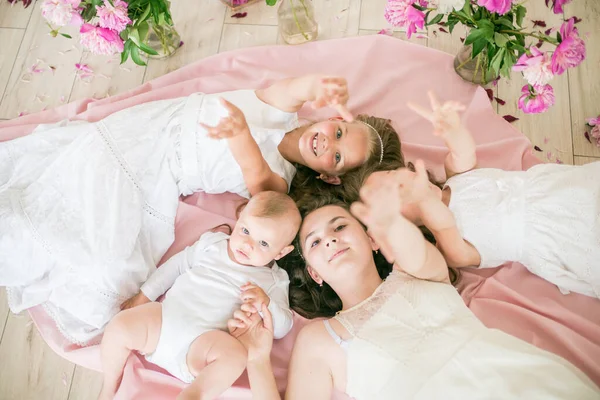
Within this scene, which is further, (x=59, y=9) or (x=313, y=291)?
(x=313, y=291)

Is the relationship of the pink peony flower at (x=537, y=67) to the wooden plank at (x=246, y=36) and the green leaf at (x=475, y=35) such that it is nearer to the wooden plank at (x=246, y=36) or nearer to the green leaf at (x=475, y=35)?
the green leaf at (x=475, y=35)

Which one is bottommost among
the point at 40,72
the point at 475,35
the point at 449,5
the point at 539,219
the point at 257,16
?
the point at 40,72

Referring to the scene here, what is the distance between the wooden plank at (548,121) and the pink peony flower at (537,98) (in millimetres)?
407

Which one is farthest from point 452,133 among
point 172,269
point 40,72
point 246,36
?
point 40,72

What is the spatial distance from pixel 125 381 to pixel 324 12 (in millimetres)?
1534

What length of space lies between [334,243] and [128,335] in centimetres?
56

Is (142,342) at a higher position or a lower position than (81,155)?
lower

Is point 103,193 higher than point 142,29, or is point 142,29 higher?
point 142,29

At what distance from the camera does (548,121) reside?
5.97 ft

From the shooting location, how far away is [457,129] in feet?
4.29

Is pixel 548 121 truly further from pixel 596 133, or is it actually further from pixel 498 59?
pixel 498 59

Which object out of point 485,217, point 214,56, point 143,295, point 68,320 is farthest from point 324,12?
point 68,320

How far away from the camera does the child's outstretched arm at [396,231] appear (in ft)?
3.51

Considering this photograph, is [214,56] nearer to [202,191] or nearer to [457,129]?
[202,191]
